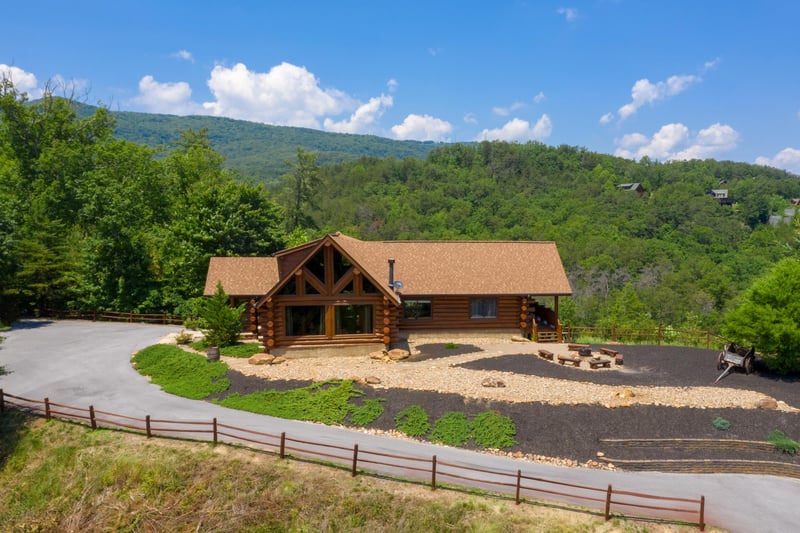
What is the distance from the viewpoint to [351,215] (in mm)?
113000

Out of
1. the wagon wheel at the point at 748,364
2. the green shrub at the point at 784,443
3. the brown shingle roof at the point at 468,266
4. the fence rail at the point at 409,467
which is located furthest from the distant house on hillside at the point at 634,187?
the fence rail at the point at 409,467

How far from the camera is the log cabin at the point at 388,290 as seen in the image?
26.2m

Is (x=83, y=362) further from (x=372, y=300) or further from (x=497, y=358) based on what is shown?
(x=497, y=358)

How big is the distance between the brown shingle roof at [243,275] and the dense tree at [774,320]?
82.7 feet

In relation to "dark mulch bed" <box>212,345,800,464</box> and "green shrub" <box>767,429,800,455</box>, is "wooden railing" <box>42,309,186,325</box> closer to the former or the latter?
"dark mulch bed" <box>212,345,800,464</box>

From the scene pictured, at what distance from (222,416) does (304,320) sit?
25.9ft

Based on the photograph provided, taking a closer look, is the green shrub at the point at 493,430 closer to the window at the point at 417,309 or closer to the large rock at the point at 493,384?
the large rock at the point at 493,384

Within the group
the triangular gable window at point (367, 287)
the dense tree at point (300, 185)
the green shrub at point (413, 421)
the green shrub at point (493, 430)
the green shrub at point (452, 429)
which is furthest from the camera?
the dense tree at point (300, 185)

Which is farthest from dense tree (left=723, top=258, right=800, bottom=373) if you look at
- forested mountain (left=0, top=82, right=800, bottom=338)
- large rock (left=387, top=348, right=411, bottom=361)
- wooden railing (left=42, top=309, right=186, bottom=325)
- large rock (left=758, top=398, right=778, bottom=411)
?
wooden railing (left=42, top=309, right=186, bottom=325)

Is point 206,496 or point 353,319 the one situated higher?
point 353,319

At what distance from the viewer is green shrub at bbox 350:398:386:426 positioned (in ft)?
62.6

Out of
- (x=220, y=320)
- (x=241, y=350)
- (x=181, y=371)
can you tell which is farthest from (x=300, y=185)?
(x=181, y=371)

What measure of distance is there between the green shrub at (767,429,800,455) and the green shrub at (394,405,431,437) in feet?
38.6

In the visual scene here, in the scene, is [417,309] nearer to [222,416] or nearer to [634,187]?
[222,416]
